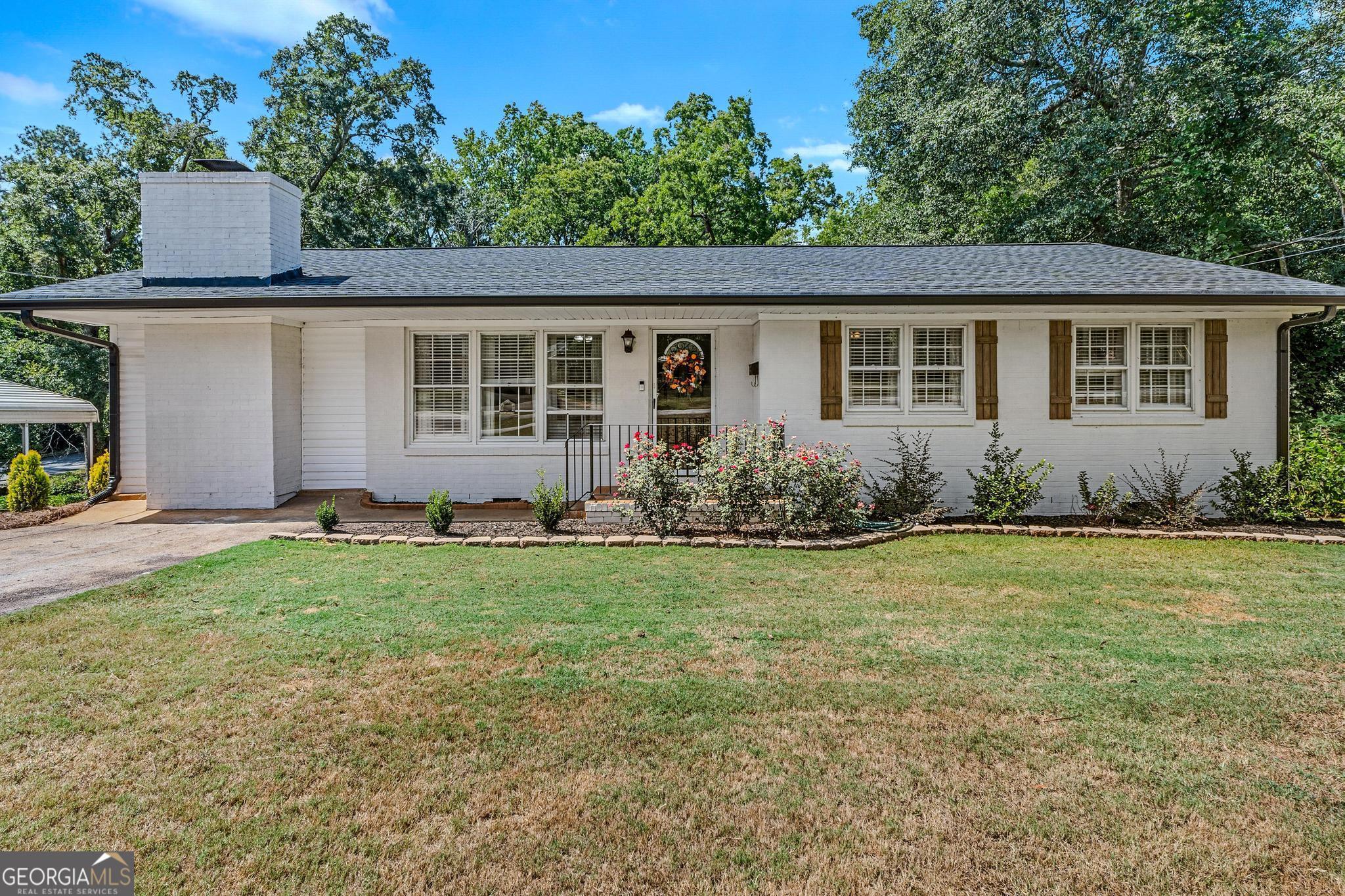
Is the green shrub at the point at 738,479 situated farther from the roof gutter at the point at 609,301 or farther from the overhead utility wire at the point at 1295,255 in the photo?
the overhead utility wire at the point at 1295,255

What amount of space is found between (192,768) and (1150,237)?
19391mm

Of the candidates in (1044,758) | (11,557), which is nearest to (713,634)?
(1044,758)

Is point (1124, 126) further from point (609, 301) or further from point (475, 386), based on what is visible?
point (475, 386)

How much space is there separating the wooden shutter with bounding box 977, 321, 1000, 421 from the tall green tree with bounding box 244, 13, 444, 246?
58.0ft

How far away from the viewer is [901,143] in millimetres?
18000

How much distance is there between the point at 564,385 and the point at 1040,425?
252 inches

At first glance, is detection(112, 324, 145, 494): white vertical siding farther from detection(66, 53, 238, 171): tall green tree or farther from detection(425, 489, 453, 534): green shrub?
detection(66, 53, 238, 171): tall green tree

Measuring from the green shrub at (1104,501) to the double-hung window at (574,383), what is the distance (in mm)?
6387

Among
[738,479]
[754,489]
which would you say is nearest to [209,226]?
[738,479]

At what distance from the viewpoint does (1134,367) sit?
8797 millimetres

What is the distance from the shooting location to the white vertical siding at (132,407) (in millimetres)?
10164

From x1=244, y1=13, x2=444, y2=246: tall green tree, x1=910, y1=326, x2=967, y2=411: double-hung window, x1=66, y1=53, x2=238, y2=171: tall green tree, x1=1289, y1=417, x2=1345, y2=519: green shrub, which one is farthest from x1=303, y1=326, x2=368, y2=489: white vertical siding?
x1=66, y1=53, x2=238, y2=171: tall green tree

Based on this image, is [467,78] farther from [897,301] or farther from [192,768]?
[192,768]

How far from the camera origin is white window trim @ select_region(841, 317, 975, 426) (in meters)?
8.69
